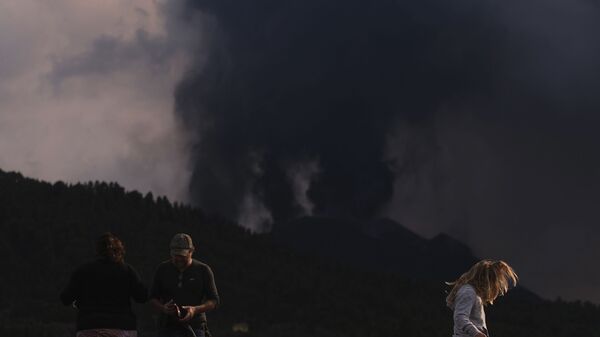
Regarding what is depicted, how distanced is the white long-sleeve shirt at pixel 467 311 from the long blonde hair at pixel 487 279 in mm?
57

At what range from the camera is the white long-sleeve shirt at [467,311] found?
1269 centimetres

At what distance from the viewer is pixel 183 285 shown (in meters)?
14.5

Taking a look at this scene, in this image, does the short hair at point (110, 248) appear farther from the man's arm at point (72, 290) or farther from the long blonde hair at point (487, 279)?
the long blonde hair at point (487, 279)

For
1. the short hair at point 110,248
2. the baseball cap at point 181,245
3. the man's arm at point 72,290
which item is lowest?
the man's arm at point 72,290

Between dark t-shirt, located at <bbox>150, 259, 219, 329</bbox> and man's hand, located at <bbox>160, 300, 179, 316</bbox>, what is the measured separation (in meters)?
0.20

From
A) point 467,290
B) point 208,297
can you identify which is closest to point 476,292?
point 467,290

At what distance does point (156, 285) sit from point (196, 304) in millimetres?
543

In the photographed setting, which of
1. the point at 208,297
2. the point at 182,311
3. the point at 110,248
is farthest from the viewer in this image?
the point at 208,297

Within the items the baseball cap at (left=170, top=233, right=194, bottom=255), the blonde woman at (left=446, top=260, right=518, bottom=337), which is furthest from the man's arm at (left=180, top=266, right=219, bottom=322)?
the blonde woman at (left=446, top=260, right=518, bottom=337)

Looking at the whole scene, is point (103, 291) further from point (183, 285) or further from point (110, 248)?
point (183, 285)

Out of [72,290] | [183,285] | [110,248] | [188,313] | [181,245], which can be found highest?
[181,245]

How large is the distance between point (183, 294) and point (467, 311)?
12.0ft

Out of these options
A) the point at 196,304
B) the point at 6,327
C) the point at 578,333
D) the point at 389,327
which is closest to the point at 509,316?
the point at 578,333

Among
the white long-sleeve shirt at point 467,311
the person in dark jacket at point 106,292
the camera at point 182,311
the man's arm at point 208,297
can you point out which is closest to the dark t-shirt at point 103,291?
the person in dark jacket at point 106,292
